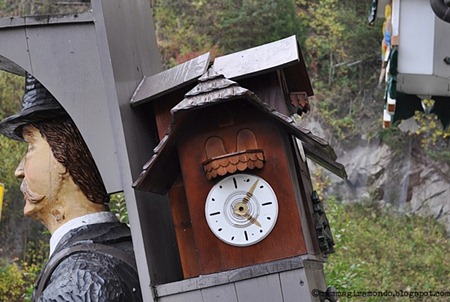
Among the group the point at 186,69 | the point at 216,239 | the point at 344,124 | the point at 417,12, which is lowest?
the point at 216,239

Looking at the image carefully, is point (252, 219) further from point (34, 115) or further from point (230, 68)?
point (34, 115)

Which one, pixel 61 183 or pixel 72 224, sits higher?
pixel 61 183

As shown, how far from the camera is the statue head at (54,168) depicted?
95.2 inches

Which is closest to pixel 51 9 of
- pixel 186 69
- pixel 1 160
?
pixel 1 160

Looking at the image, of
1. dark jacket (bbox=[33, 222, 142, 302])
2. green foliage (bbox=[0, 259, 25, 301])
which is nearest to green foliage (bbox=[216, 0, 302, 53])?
green foliage (bbox=[0, 259, 25, 301])

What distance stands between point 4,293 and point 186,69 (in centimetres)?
506

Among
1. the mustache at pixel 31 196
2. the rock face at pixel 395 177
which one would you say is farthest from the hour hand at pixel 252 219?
the rock face at pixel 395 177

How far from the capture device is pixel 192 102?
213 centimetres

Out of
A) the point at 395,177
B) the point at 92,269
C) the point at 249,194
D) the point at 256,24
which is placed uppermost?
the point at 256,24

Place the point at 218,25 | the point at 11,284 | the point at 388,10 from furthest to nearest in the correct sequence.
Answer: the point at 218,25
the point at 11,284
the point at 388,10

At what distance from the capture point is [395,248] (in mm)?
8984

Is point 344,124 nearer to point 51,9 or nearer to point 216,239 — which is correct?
point 51,9

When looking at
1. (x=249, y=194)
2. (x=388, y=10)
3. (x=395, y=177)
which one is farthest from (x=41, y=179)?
(x=395, y=177)

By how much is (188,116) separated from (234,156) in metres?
0.16
